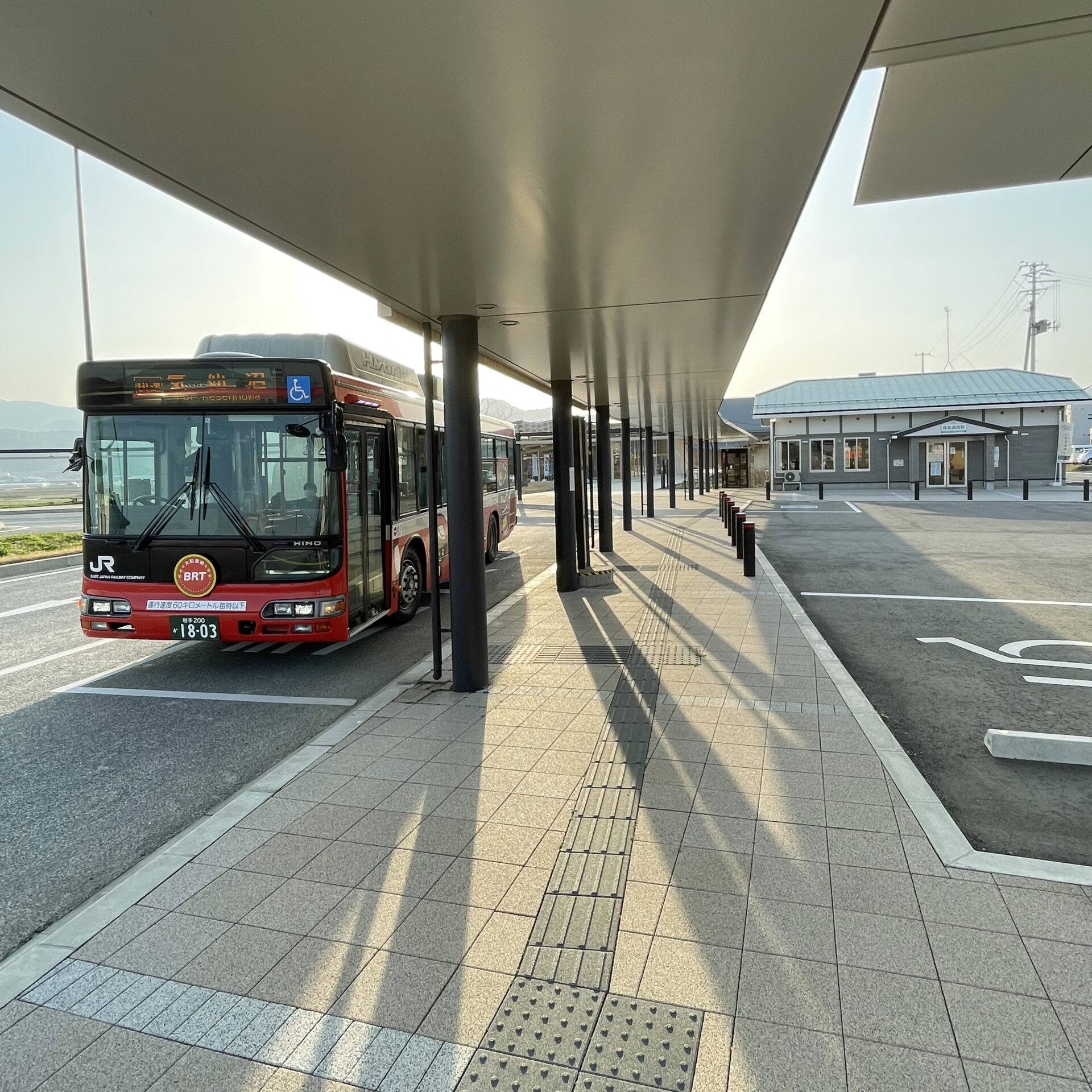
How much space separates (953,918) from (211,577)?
20.6 ft

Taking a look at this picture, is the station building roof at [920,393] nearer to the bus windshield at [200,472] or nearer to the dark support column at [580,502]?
the dark support column at [580,502]

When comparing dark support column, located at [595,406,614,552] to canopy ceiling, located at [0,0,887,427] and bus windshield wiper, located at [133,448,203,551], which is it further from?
canopy ceiling, located at [0,0,887,427]

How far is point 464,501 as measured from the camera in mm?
6793

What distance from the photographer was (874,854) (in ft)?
12.3

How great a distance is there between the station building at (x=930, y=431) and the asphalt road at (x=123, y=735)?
34170 mm

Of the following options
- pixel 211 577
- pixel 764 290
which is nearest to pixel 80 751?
pixel 211 577

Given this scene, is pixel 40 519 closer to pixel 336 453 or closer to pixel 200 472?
pixel 200 472

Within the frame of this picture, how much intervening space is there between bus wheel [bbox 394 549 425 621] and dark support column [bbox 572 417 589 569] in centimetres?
362

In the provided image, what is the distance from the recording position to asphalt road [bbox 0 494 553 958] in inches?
161

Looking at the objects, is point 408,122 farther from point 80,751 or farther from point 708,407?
point 708,407

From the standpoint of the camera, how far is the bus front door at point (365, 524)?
25.7 ft

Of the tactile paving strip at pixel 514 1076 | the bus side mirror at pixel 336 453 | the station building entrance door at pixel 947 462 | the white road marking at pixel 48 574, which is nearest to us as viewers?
the tactile paving strip at pixel 514 1076

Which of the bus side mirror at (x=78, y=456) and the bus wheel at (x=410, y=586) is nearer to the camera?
the bus side mirror at (x=78, y=456)

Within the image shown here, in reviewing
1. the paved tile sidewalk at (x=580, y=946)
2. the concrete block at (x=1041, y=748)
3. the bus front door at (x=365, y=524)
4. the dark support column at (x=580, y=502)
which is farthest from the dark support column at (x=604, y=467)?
the concrete block at (x=1041, y=748)
